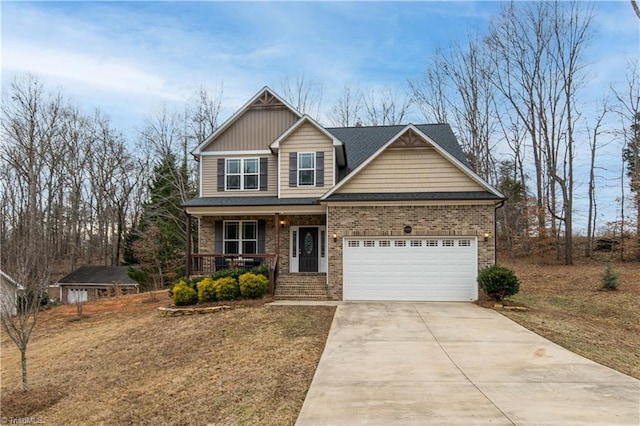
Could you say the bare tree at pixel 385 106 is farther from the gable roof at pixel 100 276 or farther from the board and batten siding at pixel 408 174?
the gable roof at pixel 100 276

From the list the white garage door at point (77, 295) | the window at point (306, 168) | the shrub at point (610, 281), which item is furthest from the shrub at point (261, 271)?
the white garage door at point (77, 295)

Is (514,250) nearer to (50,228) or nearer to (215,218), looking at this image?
(215,218)

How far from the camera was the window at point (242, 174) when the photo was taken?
1634 centimetres

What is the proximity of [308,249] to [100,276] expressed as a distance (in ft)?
56.3

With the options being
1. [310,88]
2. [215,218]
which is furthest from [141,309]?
[310,88]

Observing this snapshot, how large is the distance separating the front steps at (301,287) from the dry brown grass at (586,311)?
19.6ft

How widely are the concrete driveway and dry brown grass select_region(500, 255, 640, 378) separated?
712mm

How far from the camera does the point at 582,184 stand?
25125 mm

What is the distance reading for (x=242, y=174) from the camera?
1644 cm

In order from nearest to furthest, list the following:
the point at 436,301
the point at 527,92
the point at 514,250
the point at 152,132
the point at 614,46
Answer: the point at 436,301 → the point at 614,46 → the point at 527,92 → the point at 514,250 → the point at 152,132

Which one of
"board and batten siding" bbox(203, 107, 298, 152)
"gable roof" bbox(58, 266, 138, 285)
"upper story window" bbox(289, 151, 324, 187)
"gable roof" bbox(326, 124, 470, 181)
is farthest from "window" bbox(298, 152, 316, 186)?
"gable roof" bbox(58, 266, 138, 285)

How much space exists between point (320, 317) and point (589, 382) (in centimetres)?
622

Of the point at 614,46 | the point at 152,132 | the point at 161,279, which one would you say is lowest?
the point at 161,279

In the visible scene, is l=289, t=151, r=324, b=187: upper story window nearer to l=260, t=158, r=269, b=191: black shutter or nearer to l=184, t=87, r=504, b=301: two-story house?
l=184, t=87, r=504, b=301: two-story house
